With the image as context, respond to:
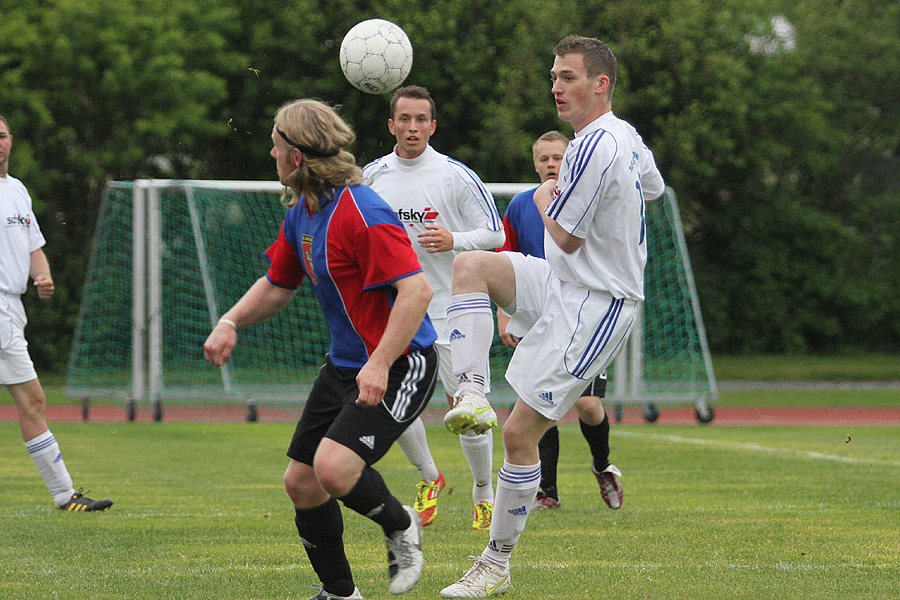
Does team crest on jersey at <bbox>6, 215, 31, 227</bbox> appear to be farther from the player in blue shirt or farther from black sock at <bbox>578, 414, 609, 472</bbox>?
black sock at <bbox>578, 414, 609, 472</bbox>

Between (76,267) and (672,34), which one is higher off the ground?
(672,34)

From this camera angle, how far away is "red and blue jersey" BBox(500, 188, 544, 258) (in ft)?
21.7

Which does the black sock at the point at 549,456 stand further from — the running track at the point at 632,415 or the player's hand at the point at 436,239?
the running track at the point at 632,415

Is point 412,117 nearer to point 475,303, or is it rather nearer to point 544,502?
point 475,303

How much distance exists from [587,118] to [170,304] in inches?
545

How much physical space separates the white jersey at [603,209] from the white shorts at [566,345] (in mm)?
64

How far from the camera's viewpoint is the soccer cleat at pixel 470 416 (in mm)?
4344

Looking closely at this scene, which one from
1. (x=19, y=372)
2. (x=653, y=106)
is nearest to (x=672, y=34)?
(x=653, y=106)

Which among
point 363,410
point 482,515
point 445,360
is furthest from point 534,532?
point 363,410

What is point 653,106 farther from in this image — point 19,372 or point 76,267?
point 19,372

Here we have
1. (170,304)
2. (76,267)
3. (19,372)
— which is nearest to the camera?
(19,372)

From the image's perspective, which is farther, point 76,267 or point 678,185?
point 678,185

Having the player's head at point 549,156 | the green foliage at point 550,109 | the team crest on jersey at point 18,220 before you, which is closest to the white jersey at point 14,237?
the team crest on jersey at point 18,220

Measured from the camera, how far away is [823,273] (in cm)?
3195
